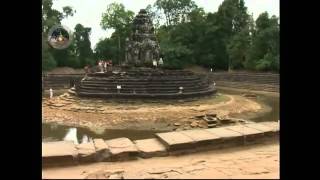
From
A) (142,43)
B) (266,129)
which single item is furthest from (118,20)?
(266,129)

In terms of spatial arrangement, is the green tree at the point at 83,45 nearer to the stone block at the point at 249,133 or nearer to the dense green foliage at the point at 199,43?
the dense green foliage at the point at 199,43

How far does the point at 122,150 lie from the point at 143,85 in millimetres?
17207

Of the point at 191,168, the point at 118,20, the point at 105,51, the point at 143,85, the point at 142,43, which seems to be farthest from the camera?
the point at 118,20

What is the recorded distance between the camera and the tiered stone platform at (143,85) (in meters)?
20.3

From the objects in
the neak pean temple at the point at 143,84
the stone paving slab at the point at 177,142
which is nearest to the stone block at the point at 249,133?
the stone paving slab at the point at 177,142

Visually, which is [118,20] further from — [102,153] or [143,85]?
[102,153]

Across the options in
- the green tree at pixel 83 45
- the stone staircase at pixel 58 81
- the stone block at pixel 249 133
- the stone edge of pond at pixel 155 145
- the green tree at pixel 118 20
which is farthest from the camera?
the green tree at pixel 118 20

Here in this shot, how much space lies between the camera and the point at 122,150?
3.73m

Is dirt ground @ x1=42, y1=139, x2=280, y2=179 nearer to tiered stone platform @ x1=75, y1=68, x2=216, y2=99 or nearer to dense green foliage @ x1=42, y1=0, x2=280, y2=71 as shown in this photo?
tiered stone platform @ x1=75, y1=68, x2=216, y2=99

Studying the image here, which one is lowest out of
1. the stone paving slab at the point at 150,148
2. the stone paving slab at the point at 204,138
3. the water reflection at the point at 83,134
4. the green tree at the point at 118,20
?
the water reflection at the point at 83,134

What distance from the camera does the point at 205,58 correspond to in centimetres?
4350

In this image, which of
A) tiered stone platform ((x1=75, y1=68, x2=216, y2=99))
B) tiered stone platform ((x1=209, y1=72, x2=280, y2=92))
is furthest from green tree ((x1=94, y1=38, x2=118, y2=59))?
tiered stone platform ((x1=75, y1=68, x2=216, y2=99))

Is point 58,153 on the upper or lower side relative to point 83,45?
lower
